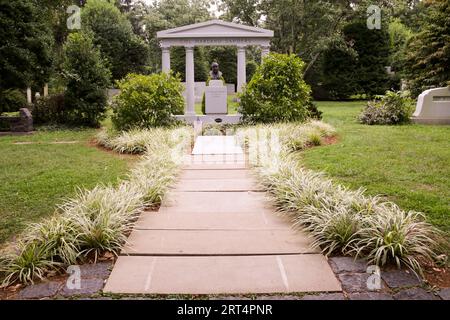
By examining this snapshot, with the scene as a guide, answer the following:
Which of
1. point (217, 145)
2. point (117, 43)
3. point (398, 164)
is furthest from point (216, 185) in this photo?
point (117, 43)

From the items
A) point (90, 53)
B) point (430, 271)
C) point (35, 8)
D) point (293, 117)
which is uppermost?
point (35, 8)

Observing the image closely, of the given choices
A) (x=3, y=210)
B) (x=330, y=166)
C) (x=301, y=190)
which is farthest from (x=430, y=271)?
(x=3, y=210)

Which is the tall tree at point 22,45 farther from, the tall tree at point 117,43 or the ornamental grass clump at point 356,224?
the ornamental grass clump at point 356,224

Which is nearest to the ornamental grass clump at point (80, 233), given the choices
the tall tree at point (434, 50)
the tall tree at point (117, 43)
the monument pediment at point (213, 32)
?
the monument pediment at point (213, 32)

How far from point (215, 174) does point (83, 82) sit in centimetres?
894

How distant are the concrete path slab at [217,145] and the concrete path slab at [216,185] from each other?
246cm

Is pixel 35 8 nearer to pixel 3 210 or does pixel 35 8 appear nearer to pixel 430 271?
pixel 3 210

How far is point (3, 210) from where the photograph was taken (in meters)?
4.93

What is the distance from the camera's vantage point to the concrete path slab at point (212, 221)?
426 centimetres

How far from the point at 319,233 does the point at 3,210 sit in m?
3.49

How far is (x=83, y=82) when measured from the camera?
46.2ft

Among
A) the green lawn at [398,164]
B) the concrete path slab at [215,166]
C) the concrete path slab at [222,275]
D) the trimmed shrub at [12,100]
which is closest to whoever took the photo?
the concrete path slab at [222,275]

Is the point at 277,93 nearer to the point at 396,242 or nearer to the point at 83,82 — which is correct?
the point at 83,82

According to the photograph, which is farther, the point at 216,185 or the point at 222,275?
the point at 216,185
